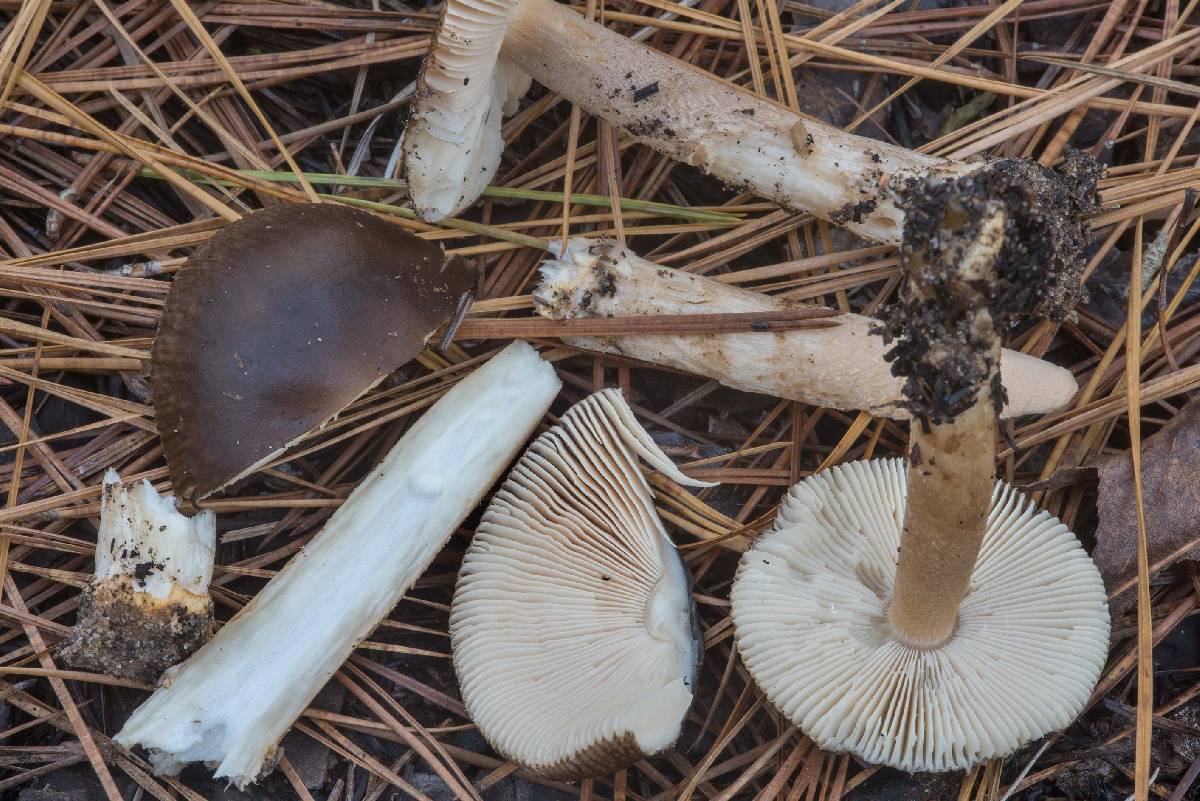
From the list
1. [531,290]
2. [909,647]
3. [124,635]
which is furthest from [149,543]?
[909,647]

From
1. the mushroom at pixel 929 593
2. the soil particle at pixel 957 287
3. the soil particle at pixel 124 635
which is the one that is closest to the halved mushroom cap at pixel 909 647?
the mushroom at pixel 929 593

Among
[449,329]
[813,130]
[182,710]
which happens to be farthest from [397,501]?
[813,130]

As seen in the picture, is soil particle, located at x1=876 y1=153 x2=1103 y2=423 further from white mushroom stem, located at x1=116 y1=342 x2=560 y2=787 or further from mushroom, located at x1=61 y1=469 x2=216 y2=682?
mushroom, located at x1=61 y1=469 x2=216 y2=682

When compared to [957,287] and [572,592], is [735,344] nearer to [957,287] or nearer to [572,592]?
[572,592]

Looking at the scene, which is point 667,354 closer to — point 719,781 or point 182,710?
point 719,781

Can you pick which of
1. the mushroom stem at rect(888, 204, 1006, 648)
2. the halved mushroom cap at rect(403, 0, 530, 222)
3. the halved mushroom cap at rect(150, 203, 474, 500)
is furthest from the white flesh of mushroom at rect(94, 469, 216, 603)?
the mushroom stem at rect(888, 204, 1006, 648)

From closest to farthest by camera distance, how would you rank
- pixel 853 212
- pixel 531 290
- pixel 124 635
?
pixel 124 635 → pixel 853 212 → pixel 531 290

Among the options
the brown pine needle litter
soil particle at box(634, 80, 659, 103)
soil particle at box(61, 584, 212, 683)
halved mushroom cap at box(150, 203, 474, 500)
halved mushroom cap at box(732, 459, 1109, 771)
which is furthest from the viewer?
soil particle at box(634, 80, 659, 103)
